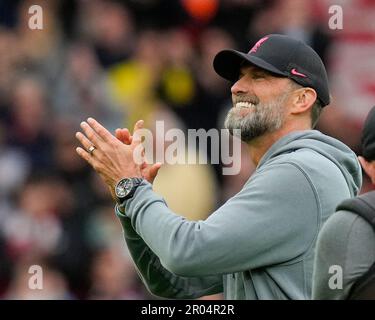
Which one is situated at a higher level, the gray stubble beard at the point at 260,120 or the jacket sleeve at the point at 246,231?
the gray stubble beard at the point at 260,120

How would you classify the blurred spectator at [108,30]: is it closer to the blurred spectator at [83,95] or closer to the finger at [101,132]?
the blurred spectator at [83,95]

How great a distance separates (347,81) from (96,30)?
7.25 feet

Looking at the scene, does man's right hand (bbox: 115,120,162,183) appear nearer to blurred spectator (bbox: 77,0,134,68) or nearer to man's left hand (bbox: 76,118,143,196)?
man's left hand (bbox: 76,118,143,196)

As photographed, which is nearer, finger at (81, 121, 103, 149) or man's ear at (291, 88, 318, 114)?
finger at (81, 121, 103, 149)

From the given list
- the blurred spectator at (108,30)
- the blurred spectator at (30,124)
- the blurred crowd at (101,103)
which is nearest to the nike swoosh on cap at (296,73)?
the blurred crowd at (101,103)

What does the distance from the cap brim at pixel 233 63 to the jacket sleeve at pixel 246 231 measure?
1.54 feet

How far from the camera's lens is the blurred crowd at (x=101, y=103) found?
7383 mm

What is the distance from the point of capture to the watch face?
3.42 meters

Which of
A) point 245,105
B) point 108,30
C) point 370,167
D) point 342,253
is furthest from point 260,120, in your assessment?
point 108,30

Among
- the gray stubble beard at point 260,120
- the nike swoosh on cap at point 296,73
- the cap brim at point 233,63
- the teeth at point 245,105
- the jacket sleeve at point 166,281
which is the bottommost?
the jacket sleeve at point 166,281

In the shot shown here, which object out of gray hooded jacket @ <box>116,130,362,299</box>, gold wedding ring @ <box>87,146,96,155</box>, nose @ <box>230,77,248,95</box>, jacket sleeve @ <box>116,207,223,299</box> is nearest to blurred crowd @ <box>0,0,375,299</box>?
jacket sleeve @ <box>116,207,223,299</box>

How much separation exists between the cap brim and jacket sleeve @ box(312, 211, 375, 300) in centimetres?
87

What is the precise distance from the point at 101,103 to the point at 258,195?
5.03 metres
